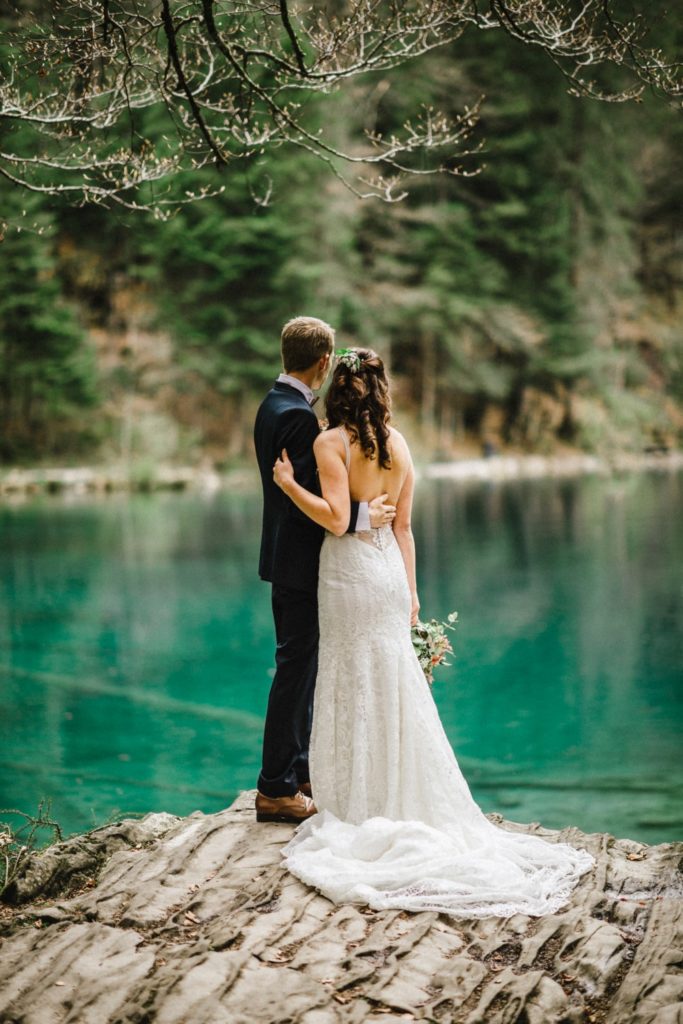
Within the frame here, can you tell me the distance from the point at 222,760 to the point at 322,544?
4778 mm

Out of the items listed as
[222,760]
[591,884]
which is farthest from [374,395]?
[222,760]

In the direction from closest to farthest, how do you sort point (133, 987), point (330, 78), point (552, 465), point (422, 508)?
point (133, 987) → point (330, 78) → point (422, 508) → point (552, 465)

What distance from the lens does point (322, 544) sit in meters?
4.00

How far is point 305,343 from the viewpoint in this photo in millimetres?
3852

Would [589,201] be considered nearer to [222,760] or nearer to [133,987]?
[222,760]

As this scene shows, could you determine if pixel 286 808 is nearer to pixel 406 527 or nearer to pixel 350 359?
pixel 406 527

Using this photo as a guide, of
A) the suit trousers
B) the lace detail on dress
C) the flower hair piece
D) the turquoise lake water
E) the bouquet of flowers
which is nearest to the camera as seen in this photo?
the lace detail on dress

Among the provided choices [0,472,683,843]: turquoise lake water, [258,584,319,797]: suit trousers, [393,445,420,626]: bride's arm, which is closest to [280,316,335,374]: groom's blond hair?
[393,445,420,626]: bride's arm

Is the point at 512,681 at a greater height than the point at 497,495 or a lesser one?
lesser

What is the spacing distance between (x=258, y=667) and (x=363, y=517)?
7.59 meters

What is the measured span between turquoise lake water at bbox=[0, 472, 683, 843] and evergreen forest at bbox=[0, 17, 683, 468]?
33.6 feet

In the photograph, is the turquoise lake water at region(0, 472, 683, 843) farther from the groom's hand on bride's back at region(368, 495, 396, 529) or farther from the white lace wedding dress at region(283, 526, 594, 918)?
the groom's hand on bride's back at region(368, 495, 396, 529)

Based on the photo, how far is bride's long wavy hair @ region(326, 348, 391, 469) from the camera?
3754 millimetres

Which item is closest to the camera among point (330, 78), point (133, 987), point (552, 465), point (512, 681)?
point (133, 987)
